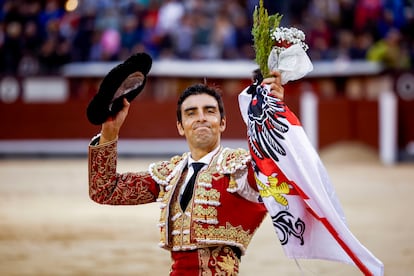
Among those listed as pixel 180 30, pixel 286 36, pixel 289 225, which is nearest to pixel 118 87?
pixel 286 36

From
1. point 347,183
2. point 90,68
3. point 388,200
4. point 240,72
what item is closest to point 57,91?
point 90,68

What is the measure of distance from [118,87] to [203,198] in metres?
0.41

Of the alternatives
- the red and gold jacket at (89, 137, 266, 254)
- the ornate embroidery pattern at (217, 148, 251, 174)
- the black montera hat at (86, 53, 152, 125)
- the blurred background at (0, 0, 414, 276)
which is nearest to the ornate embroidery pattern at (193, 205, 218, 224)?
the red and gold jacket at (89, 137, 266, 254)

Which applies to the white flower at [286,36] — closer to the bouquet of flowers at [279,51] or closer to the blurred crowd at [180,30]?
the bouquet of flowers at [279,51]

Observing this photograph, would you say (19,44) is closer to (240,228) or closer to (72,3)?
(72,3)

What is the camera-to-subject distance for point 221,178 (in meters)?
2.71

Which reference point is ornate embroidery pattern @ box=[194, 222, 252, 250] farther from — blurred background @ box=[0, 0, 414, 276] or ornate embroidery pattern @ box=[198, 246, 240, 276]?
blurred background @ box=[0, 0, 414, 276]

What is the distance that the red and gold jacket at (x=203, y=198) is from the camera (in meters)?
2.67

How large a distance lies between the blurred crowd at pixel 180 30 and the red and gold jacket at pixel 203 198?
8777 mm

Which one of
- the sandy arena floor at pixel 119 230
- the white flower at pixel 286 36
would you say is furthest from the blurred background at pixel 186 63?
the white flower at pixel 286 36

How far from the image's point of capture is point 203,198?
8.84 feet

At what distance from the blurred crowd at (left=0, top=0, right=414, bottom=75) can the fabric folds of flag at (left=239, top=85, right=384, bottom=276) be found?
29.3ft

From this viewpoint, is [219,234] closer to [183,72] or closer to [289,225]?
[289,225]

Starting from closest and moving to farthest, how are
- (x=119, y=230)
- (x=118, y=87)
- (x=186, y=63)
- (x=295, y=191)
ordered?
(x=295, y=191), (x=118, y=87), (x=119, y=230), (x=186, y=63)
